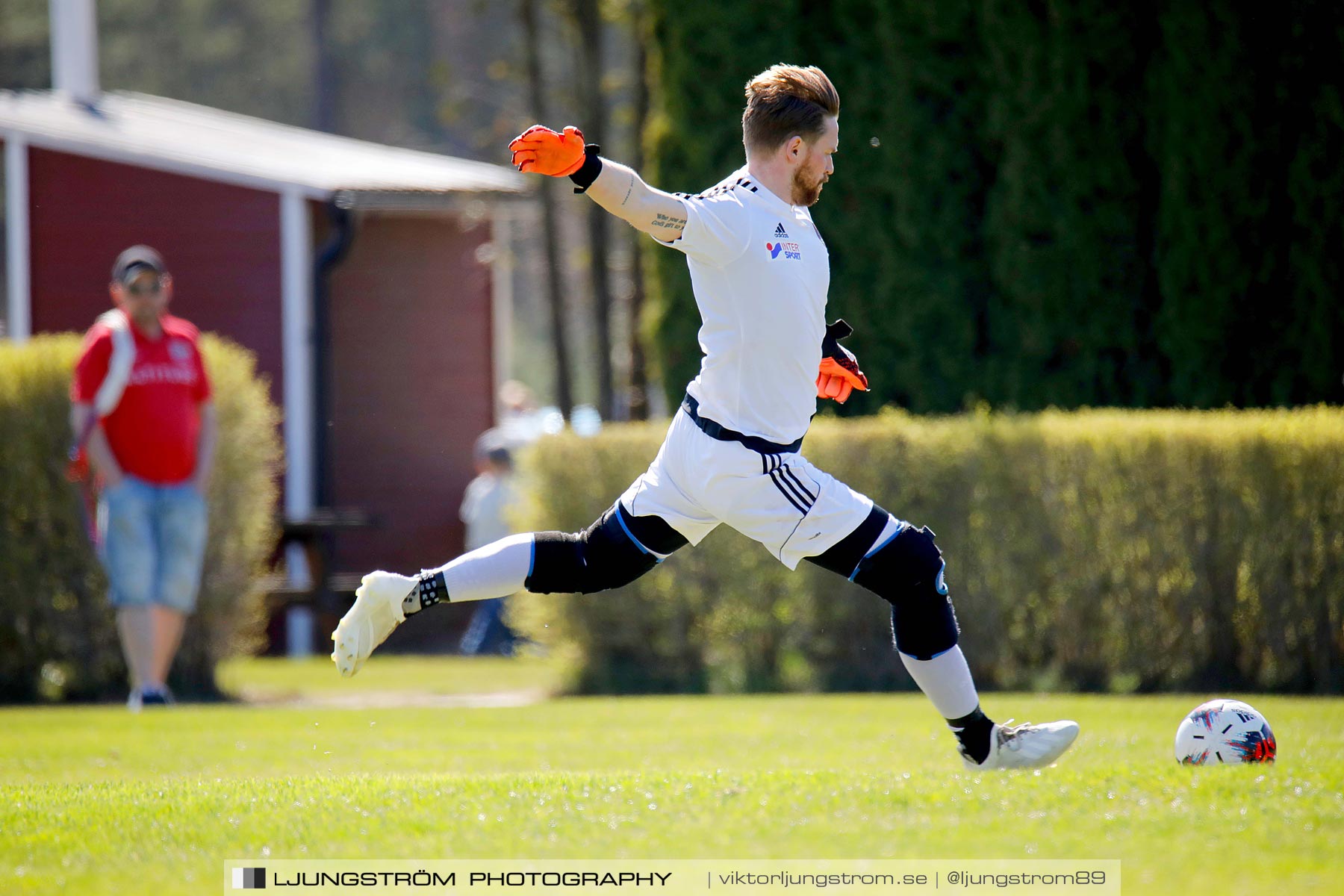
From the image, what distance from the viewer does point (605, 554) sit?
5.67 meters

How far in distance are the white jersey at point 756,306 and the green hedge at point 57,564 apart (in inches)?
287

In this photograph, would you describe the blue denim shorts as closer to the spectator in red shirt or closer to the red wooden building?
the spectator in red shirt

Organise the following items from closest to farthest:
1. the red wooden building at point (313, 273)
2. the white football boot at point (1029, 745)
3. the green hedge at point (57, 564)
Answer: the white football boot at point (1029, 745) < the green hedge at point (57, 564) < the red wooden building at point (313, 273)

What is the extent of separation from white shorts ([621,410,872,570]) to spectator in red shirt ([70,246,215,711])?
19.2ft

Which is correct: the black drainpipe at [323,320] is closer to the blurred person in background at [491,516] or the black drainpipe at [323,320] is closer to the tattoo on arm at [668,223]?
the blurred person in background at [491,516]

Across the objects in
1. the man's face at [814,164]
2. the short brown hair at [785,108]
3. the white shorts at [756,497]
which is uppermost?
the short brown hair at [785,108]

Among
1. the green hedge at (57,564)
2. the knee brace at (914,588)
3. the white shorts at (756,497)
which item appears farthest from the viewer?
the green hedge at (57,564)

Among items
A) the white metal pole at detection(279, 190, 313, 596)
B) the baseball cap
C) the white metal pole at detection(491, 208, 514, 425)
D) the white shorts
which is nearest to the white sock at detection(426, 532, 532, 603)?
the white shorts

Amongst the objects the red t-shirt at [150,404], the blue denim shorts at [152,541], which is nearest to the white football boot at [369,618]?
the blue denim shorts at [152,541]

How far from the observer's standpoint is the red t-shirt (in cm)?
1040

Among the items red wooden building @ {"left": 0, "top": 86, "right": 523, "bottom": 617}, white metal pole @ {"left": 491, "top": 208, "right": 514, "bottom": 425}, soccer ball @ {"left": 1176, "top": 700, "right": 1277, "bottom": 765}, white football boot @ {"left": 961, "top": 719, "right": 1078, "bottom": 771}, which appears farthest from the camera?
white metal pole @ {"left": 491, "top": 208, "right": 514, "bottom": 425}

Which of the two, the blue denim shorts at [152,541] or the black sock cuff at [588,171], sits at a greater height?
the black sock cuff at [588,171]

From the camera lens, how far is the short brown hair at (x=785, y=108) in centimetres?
544

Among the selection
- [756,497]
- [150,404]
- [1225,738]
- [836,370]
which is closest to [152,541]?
[150,404]
